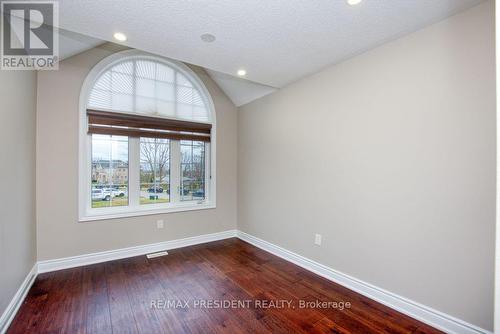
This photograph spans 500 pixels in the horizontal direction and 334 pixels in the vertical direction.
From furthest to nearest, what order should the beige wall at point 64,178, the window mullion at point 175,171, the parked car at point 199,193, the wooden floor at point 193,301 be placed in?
the parked car at point 199,193, the window mullion at point 175,171, the beige wall at point 64,178, the wooden floor at point 193,301

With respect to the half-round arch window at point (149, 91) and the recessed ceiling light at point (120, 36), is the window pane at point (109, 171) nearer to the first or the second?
the half-round arch window at point (149, 91)

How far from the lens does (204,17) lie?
1.81m

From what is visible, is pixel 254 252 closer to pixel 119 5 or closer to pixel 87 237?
pixel 87 237

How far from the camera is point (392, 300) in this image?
6.84 feet

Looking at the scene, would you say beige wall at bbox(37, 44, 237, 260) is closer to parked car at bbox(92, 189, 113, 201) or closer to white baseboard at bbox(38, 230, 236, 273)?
white baseboard at bbox(38, 230, 236, 273)

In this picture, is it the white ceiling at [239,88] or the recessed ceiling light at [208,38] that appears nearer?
the recessed ceiling light at [208,38]

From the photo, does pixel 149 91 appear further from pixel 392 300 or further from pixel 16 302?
pixel 392 300

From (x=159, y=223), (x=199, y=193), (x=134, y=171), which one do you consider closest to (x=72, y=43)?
(x=134, y=171)

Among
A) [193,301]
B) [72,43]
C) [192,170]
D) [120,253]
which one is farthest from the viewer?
[192,170]

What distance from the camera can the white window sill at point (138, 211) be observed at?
120 inches

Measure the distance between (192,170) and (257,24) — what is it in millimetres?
2658

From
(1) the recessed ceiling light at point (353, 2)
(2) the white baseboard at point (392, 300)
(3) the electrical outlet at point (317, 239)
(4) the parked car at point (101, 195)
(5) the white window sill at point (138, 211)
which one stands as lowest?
(2) the white baseboard at point (392, 300)

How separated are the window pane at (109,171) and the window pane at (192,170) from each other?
34.3 inches

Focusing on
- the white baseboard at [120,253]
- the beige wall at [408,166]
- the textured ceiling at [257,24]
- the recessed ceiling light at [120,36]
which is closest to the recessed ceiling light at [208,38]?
the textured ceiling at [257,24]
